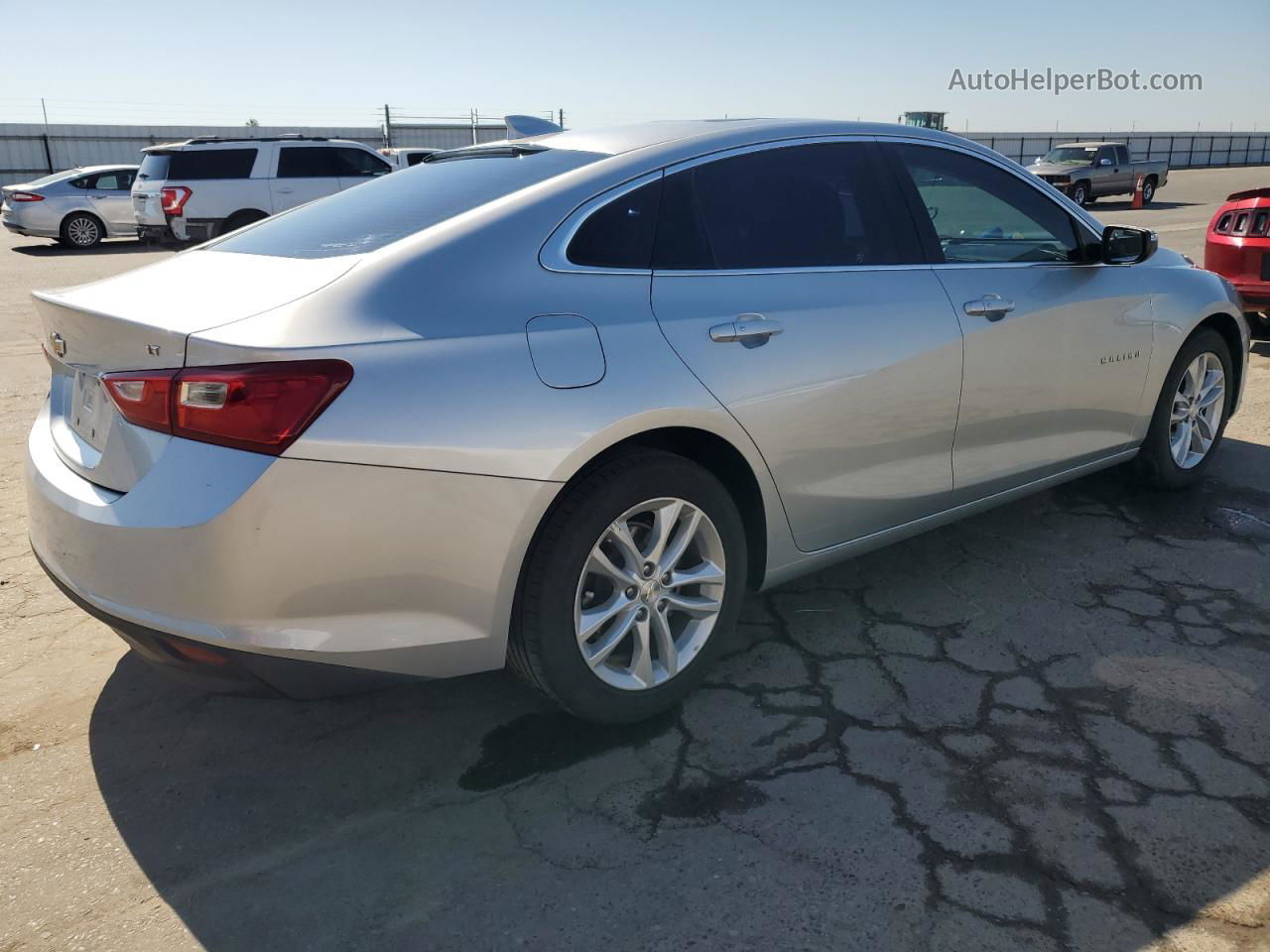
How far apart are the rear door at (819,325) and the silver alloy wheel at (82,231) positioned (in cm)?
2004

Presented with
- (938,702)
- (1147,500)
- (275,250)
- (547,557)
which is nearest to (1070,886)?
(938,702)

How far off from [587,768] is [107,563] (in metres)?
1.29

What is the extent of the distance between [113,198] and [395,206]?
1977 cm

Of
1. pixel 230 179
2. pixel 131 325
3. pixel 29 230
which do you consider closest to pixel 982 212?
pixel 131 325

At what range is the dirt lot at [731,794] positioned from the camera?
89.0 inches

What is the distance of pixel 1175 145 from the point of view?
5253 cm

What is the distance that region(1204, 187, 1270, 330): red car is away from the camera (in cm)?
736

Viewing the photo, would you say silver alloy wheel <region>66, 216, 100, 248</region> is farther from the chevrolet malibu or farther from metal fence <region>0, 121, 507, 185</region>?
the chevrolet malibu

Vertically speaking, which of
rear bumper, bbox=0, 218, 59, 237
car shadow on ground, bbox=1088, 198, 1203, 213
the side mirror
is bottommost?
car shadow on ground, bbox=1088, 198, 1203, 213

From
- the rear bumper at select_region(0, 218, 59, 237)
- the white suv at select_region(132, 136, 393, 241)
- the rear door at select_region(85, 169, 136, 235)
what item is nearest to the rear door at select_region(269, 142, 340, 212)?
the white suv at select_region(132, 136, 393, 241)

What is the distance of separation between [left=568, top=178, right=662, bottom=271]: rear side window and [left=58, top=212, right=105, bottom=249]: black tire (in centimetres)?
2011

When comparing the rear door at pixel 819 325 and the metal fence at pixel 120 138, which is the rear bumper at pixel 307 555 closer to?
the rear door at pixel 819 325

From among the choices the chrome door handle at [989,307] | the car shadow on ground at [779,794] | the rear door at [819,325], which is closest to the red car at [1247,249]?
the car shadow on ground at [779,794]

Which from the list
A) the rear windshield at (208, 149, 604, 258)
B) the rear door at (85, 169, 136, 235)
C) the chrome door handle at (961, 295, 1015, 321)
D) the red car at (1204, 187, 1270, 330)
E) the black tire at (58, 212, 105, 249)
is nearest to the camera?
the rear windshield at (208, 149, 604, 258)
